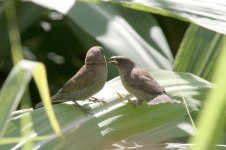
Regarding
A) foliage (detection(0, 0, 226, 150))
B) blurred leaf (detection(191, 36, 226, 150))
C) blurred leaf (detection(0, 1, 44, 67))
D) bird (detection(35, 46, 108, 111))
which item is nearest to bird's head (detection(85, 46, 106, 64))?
bird (detection(35, 46, 108, 111))

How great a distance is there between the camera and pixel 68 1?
325cm

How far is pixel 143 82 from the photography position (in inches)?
→ 103

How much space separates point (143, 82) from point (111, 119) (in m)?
0.61

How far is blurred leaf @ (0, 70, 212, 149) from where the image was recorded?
1882 mm

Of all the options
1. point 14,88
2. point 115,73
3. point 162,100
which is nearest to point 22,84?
point 14,88

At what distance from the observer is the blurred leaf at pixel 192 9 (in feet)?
6.00

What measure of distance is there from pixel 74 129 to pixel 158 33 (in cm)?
152

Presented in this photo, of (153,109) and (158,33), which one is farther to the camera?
(158,33)

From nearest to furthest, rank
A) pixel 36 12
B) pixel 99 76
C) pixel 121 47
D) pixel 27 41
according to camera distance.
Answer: pixel 99 76
pixel 121 47
pixel 36 12
pixel 27 41

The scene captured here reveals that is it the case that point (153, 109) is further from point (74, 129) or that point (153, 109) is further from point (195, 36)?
point (195, 36)

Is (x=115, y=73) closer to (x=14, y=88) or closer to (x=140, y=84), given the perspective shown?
(x=140, y=84)

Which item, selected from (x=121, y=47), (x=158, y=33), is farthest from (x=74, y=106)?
(x=158, y=33)

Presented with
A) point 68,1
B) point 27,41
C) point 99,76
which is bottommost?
point 27,41

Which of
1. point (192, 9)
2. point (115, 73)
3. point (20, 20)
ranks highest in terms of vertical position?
point (192, 9)
